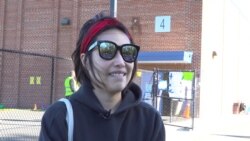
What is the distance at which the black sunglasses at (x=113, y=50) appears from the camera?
2.21 meters

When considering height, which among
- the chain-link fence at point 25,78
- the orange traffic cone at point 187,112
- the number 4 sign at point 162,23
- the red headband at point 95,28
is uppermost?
the number 4 sign at point 162,23

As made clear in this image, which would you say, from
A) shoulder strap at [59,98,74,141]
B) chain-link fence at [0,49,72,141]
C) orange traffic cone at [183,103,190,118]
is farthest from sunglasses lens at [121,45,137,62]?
chain-link fence at [0,49,72,141]

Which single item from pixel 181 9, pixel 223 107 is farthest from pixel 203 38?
→ pixel 223 107

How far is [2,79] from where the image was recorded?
31.4m

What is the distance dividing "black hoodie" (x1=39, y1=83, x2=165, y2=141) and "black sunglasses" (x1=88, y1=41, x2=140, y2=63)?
0.20 metres

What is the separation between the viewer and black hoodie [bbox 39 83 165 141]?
2.18 meters

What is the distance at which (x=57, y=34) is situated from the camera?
30.3 meters

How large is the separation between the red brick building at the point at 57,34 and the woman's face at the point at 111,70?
2349 cm

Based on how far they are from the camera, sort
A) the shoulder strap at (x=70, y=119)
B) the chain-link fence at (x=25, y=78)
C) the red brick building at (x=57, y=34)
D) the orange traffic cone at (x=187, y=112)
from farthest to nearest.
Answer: the chain-link fence at (x=25, y=78)
the red brick building at (x=57, y=34)
the orange traffic cone at (x=187, y=112)
the shoulder strap at (x=70, y=119)

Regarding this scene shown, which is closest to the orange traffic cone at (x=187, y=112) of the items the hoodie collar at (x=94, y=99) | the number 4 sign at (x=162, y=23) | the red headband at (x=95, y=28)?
the number 4 sign at (x=162, y=23)

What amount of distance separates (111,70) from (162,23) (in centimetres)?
2477

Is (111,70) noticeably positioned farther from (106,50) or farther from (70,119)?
(70,119)

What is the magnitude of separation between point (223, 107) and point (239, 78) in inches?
384

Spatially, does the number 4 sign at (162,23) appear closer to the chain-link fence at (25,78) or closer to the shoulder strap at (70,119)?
the chain-link fence at (25,78)
